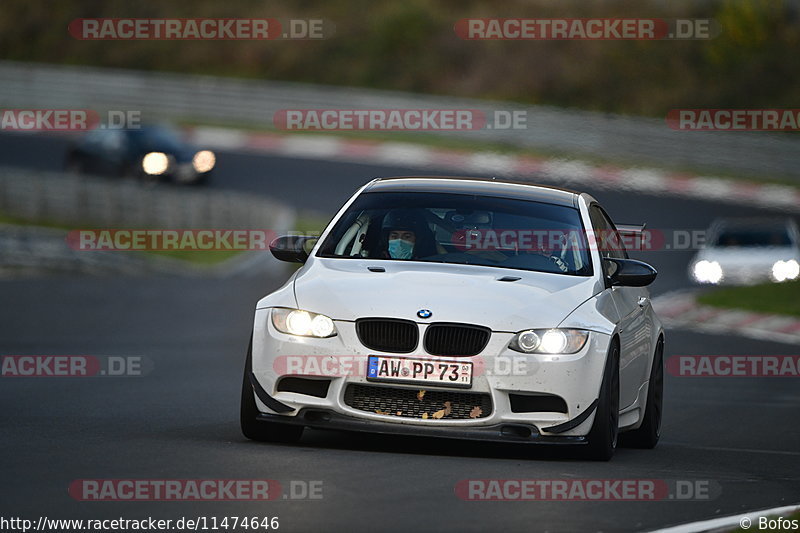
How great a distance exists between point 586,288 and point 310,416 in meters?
1.73

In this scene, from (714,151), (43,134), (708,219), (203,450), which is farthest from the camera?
(43,134)

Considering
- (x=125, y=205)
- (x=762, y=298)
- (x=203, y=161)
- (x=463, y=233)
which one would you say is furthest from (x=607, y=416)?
(x=203, y=161)

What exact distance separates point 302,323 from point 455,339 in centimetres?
83

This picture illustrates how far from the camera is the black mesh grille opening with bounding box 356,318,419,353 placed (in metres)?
8.23

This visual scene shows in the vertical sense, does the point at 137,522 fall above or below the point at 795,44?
below

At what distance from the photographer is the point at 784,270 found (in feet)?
88.1

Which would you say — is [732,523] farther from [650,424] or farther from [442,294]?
[650,424]

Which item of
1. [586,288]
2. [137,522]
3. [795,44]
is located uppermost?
[795,44]

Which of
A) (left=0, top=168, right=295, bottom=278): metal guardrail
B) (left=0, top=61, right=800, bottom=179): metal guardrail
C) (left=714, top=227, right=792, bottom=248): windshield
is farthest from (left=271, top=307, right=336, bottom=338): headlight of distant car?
(left=0, top=61, right=800, bottom=179): metal guardrail

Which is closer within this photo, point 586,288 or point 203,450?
point 203,450

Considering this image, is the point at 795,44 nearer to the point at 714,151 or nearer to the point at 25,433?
the point at 714,151

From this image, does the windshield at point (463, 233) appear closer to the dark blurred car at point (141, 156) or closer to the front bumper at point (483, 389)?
the front bumper at point (483, 389)

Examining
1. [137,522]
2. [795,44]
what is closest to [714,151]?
[795,44]

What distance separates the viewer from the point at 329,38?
55.8m
